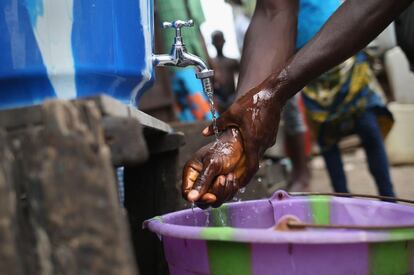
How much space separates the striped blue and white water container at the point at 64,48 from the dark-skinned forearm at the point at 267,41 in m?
0.31

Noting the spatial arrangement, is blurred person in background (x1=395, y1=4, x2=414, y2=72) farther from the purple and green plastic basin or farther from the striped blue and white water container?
the striped blue and white water container

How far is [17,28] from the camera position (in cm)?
115

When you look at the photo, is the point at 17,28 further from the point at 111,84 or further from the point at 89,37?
the point at 111,84

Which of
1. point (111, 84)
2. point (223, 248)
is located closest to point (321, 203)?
point (223, 248)

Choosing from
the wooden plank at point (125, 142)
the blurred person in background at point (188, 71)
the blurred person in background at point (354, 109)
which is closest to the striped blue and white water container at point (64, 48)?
the wooden plank at point (125, 142)

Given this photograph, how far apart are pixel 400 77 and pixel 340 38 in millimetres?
5830

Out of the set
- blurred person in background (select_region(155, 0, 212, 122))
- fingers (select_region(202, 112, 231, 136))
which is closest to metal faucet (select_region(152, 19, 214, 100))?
fingers (select_region(202, 112, 231, 136))

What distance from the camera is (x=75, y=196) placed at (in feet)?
2.14

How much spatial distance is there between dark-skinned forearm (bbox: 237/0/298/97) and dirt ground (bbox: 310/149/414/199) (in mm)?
2671

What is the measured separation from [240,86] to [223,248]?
58 cm

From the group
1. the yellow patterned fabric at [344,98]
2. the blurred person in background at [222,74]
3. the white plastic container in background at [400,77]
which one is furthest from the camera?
the white plastic container in background at [400,77]

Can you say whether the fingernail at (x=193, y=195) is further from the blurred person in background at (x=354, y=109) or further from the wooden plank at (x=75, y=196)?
the blurred person in background at (x=354, y=109)

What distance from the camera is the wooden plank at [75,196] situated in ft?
2.13

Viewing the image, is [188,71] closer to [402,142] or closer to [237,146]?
[237,146]
